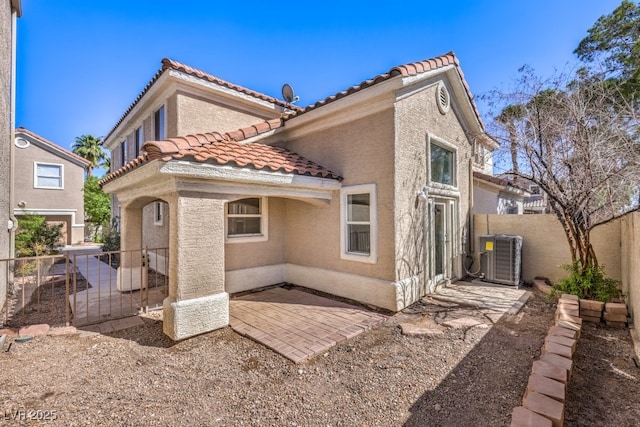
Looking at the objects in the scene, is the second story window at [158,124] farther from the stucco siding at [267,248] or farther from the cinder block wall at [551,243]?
the cinder block wall at [551,243]

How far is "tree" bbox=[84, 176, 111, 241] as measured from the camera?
27234 millimetres

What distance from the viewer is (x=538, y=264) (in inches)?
384

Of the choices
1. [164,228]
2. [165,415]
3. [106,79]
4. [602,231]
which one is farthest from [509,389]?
[106,79]

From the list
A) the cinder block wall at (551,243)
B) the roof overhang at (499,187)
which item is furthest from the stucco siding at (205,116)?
the roof overhang at (499,187)

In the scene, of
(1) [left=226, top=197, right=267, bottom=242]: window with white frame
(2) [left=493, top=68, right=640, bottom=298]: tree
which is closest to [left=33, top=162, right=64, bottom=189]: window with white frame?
(1) [left=226, top=197, right=267, bottom=242]: window with white frame

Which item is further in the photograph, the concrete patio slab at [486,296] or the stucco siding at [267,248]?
the stucco siding at [267,248]

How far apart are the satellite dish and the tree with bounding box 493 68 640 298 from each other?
820cm

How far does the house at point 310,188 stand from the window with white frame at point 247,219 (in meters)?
0.04

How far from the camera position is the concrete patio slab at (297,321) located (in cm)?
539

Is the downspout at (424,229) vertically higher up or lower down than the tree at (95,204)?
lower down

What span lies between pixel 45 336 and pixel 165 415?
4219 millimetres

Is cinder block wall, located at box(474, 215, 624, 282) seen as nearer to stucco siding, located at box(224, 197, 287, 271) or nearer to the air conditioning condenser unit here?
the air conditioning condenser unit

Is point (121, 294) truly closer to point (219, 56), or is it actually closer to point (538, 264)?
point (219, 56)

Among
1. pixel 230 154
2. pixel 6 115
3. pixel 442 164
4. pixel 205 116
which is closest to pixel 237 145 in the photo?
pixel 230 154
